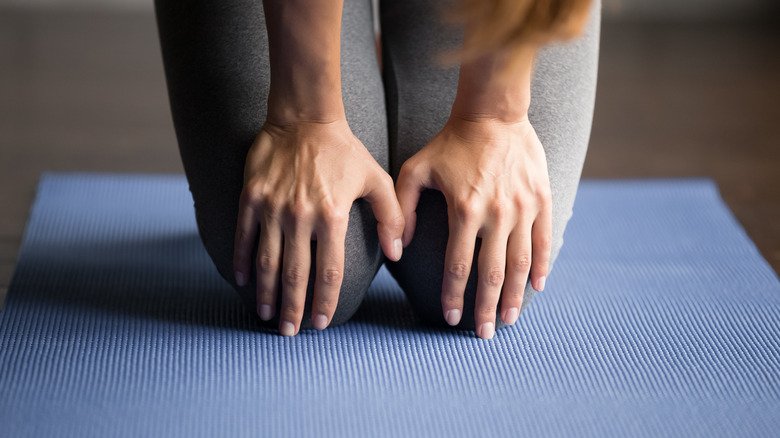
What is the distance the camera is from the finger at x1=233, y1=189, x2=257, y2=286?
1.23m

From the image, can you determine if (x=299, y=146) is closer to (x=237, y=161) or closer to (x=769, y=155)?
(x=237, y=161)

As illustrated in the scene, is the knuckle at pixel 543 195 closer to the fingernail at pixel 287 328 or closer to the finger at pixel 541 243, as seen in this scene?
the finger at pixel 541 243

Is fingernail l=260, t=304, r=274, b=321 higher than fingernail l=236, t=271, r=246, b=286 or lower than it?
lower

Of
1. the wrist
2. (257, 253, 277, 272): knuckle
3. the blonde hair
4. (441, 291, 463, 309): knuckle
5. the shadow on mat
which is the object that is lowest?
the shadow on mat

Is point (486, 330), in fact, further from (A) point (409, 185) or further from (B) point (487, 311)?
(A) point (409, 185)

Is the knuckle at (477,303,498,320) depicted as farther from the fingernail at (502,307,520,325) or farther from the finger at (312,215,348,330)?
the finger at (312,215,348,330)

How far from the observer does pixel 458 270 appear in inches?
49.3

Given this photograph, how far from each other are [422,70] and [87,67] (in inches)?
65.2

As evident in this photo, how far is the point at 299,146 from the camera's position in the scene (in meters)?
1.24

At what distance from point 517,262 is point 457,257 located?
0.26ft

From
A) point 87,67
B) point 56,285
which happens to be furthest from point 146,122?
point 56,285

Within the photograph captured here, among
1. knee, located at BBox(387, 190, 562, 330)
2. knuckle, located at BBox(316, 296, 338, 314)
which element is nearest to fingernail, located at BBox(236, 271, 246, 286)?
knuckle, located at BBox(316, 296, 338, 314)

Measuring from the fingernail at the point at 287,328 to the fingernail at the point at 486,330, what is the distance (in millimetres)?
243

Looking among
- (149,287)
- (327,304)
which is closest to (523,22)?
(327,304)
